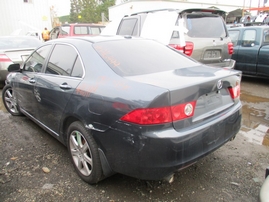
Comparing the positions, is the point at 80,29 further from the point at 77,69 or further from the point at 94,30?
the point at 77,69

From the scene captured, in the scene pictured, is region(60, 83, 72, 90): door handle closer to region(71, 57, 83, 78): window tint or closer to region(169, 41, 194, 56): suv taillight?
region(71, 57, 83, 78): window tint

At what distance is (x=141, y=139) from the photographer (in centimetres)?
191

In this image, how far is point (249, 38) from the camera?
6.91 metres

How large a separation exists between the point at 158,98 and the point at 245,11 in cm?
2489

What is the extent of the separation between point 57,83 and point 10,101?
8.06 ft

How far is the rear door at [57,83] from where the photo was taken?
2.65 metres

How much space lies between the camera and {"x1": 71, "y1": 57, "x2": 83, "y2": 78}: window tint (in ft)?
8.51

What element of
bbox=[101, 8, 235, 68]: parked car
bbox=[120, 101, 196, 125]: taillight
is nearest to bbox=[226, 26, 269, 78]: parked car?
bbox=[101, 8, 235, 68]: parked car

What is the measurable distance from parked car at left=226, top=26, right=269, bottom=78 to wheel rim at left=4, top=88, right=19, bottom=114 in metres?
6.22

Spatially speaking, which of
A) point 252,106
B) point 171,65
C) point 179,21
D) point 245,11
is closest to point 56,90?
point 171,65

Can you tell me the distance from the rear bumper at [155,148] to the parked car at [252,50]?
5.24 meters

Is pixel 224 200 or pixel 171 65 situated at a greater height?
pixel 171 65

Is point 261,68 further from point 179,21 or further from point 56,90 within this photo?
point 56,90

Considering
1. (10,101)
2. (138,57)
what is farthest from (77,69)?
(10,101)
